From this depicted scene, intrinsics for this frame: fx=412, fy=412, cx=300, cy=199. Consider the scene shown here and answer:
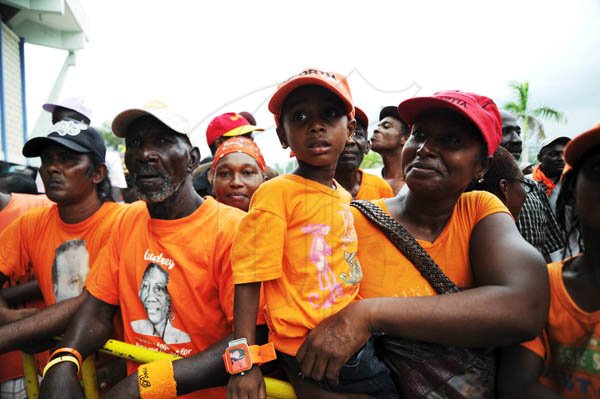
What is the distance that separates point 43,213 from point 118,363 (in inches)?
51.8

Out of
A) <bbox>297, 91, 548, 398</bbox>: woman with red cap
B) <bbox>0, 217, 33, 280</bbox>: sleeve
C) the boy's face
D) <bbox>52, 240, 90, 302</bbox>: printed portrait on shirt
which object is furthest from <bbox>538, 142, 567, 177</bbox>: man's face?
<bbox>0, 217, 33, 280</bbox>: sleeve

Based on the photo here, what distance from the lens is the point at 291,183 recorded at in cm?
179

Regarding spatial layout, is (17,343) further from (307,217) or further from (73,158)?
(307,217)

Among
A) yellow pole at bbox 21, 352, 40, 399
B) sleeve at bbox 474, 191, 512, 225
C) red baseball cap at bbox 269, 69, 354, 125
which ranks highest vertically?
red baseball cap at bbox 269, 69, 354, 125

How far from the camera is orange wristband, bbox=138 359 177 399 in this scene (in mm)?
1834

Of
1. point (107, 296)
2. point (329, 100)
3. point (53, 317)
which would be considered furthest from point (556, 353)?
point (53, 317)

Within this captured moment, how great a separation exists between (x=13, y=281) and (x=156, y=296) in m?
1.67

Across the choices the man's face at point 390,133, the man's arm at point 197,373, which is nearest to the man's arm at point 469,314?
the man's arm at point 197,373

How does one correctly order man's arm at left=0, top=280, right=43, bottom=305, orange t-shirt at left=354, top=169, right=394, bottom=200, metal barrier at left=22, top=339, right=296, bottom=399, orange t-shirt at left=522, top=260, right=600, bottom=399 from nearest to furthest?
orange t-shirt at left=522, top=260, right=600, bottom=399, metal barrier at left=22, top=339, right=296, bottom=399, man's arm at left=0, top=280, right=43, bottom=305, orange t-shirt at left=354, top=169, right=394, bottom=200

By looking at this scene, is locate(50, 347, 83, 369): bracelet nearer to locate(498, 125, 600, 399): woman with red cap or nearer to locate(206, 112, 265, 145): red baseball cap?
locate(498, 125, 600, 399): woman with red cap

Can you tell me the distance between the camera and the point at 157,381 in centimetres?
185

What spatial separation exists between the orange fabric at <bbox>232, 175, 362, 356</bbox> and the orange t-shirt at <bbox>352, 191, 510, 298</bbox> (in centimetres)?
6

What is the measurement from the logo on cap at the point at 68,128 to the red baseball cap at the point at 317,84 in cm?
174

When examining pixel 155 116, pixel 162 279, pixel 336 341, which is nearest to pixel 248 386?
pixel 336 341
